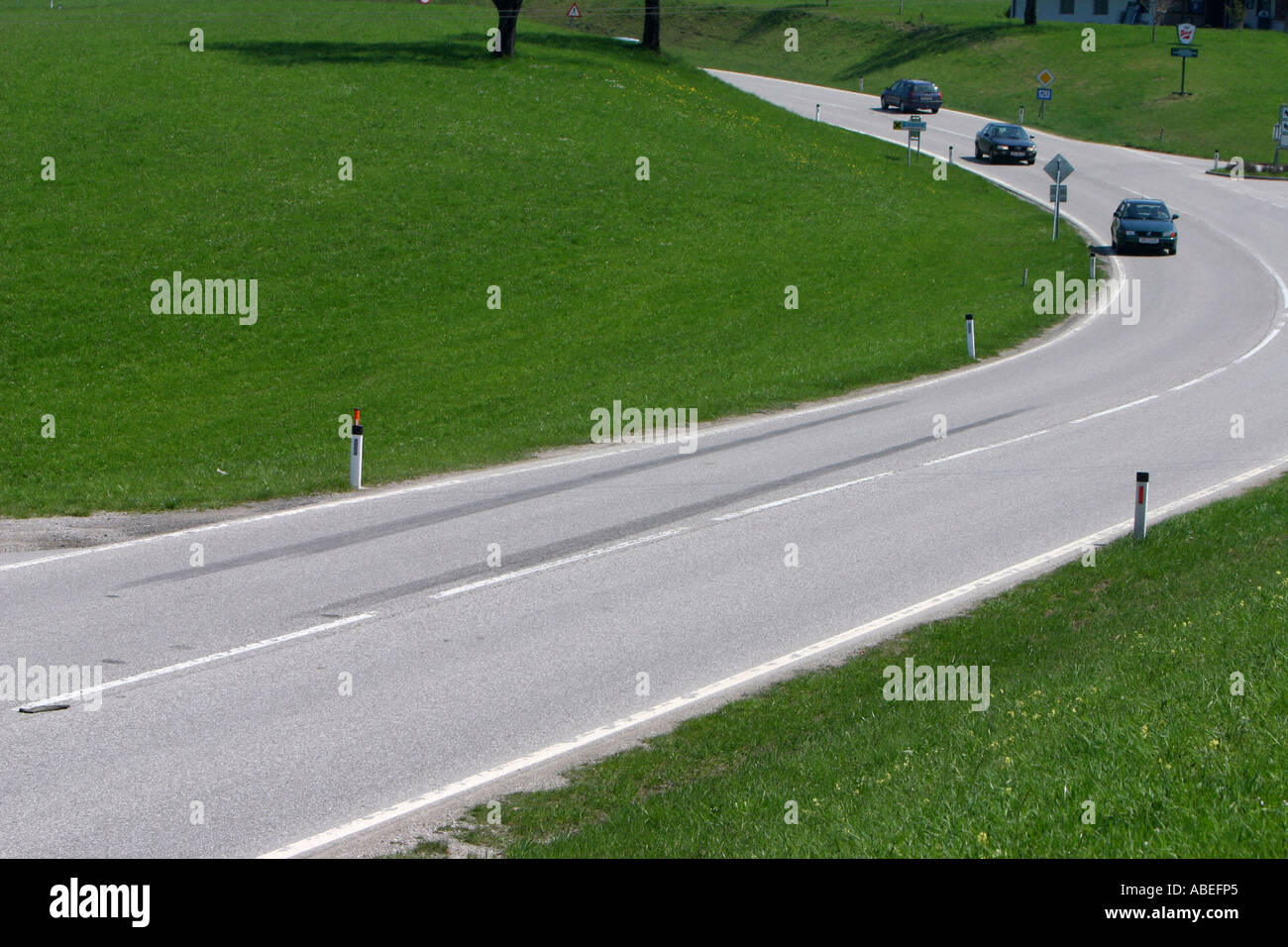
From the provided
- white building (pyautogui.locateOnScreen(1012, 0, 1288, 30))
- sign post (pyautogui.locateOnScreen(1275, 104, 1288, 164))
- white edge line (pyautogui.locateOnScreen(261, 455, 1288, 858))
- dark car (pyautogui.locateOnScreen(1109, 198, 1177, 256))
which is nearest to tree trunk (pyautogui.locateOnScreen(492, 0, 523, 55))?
dark car (pyautogui.locateOnScreen(1109, 198, 1177, 256))

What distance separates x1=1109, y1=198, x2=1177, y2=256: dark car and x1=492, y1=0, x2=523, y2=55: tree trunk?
24.9 metres

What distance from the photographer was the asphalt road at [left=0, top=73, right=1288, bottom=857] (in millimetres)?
8500

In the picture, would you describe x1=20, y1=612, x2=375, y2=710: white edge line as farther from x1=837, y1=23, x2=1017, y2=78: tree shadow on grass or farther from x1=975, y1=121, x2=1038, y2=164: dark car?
x1=837, y1=23, x2=1017, y2=78: tree shadow on grass

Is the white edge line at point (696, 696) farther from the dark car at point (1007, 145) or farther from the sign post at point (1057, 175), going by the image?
the dark car at point (1007, 145)

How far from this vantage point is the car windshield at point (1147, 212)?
3953cm

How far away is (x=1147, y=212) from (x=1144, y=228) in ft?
2.93

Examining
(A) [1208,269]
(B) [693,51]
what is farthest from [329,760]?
(B) [693,51]

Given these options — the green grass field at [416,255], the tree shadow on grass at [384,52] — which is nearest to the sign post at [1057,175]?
the green grass field at [416,255]

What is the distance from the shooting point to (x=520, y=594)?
1263 centimetres

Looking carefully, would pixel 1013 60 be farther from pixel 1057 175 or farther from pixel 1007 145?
pixel 1057 175

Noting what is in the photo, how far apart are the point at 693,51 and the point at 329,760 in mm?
82046


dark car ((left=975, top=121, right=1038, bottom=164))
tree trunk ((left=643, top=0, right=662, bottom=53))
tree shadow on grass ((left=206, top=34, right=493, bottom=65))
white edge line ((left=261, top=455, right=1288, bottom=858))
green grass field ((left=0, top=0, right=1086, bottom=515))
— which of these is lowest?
white edge line ((left=261, top=455, right=1288, bottom=858))

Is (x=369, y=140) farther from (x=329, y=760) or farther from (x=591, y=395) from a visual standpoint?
(x=329, y=760)
